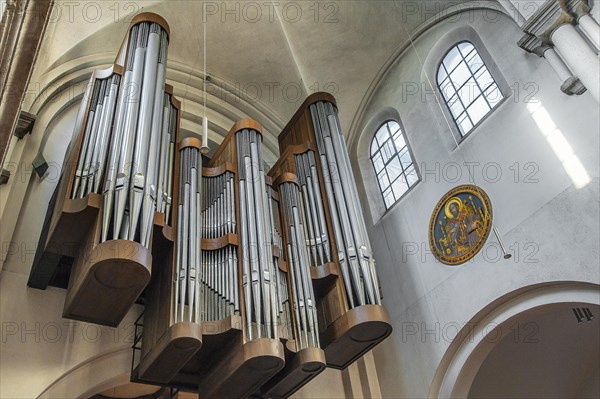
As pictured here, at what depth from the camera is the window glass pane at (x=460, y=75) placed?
7.29m

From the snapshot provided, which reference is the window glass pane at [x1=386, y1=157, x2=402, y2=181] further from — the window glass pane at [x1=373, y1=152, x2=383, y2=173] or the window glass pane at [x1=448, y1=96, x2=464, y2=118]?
the window glass pane at [x1=448, y1=96, x2=464, y2=118]

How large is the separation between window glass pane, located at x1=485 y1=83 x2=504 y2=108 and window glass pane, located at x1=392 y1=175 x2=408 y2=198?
5.37 feet

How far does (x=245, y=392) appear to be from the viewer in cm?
508

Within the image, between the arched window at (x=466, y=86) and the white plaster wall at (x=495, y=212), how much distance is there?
22 cm

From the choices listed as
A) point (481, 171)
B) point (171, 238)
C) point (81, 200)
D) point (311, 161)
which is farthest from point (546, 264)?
point (81, 200)

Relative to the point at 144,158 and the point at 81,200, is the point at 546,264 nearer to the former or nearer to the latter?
the point at 144,158

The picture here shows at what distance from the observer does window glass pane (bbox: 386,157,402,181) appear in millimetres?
7973

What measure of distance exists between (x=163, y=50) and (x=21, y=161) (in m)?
2.07

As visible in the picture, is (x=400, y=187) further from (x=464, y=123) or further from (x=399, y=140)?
(x=464, y=123)

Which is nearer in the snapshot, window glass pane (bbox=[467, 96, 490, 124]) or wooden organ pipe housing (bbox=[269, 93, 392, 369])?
A: wooden organ pipe housing (bbox=[269, 93, 392, 369])

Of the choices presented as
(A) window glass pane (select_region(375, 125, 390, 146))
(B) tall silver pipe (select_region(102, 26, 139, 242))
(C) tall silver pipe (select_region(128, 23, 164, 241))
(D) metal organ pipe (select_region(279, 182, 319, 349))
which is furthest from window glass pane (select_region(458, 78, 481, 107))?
(B) tall silver pipe (select_region(102, 26, 139, 242))

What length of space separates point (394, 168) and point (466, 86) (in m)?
1.55

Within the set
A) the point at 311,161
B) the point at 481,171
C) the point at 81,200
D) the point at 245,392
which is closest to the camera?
the point at 81,200

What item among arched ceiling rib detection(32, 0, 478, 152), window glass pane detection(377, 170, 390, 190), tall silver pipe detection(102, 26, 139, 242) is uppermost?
arched ceiling rib detection(32, 0, 478, 152)
